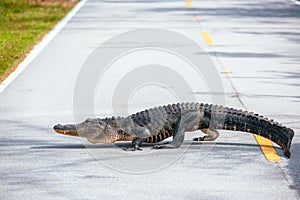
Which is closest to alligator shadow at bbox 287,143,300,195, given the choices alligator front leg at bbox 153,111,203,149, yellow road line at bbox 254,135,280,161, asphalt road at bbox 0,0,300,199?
asphalt road at bbox 0,0,300,199

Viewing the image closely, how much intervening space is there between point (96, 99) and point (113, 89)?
3.07ft

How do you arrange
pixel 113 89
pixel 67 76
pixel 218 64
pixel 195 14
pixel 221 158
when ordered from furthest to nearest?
pixel 195 14
pixel 218 64
pixel 67 76
pixel 113 89
pixel 221 158

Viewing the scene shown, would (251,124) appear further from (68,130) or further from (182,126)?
(68,130)

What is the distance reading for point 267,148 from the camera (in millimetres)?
9117

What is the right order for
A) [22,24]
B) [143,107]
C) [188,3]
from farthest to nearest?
[188,3]
[22,24]
[143,107]

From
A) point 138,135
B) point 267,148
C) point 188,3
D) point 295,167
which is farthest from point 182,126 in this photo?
point 188,3

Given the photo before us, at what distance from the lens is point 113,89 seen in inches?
521

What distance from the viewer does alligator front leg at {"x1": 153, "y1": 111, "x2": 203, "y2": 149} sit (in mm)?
8992

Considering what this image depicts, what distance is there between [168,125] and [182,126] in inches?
5.3

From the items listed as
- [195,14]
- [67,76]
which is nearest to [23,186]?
[67,76]

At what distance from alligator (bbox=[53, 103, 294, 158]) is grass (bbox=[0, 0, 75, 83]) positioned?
548 cm

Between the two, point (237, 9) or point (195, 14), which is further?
point (237, 9)

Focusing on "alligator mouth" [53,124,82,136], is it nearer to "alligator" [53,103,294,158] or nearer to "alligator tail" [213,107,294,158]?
"alligator" [53,103,294,158]

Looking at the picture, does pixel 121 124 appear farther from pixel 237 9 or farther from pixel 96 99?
pixel 237 9
